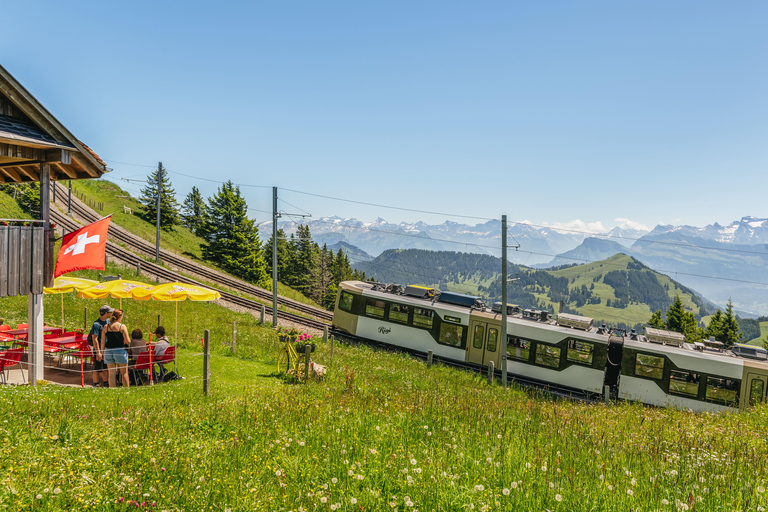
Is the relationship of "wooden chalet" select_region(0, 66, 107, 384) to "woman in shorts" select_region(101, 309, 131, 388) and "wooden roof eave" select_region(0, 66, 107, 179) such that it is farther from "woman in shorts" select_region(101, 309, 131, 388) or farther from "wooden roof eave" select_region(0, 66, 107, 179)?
"woman in shorts" select_region(101, 309, 131, 388)

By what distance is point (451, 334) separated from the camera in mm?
20062

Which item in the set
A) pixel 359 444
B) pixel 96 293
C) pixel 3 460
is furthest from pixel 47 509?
pixel 96 293

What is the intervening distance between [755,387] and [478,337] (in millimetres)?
10477

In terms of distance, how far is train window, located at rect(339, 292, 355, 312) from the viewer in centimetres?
2292

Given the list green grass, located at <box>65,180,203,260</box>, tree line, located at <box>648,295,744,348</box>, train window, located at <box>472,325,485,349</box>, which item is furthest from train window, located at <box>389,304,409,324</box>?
tree line, located at <box>648,295,744,348</box>

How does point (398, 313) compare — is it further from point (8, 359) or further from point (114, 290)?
point (8, 359)

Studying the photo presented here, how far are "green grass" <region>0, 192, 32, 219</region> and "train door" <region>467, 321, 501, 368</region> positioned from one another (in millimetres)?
38458

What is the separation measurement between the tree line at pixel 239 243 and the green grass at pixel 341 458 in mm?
28211

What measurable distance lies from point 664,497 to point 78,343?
50.5ft

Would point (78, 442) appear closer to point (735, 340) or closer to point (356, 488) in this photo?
point (356, 488)

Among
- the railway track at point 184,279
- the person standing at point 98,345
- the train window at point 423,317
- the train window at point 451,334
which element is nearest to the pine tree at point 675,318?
the train window at point 451,334

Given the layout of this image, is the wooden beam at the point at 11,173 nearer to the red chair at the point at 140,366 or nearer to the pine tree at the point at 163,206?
the red chair at the point at 140,366

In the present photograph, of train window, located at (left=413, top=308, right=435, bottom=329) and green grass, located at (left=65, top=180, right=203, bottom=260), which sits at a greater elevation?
green grass, located at (left=65, top=180, right=203, bottom=260)

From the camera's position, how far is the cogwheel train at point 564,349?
593 inches
